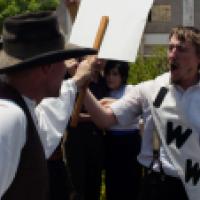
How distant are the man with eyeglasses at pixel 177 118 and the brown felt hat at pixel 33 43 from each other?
139cm

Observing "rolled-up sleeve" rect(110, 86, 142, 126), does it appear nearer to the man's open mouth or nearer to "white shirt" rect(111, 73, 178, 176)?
"white shirt" rect(111, 73, 178, 176)

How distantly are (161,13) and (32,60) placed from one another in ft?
132

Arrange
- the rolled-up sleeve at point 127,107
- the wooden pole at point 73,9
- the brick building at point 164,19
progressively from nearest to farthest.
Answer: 1. the wooden pole at point 73,9
2. the rolled-up sleeve at point 127,107
3. the brick building at point 164,19

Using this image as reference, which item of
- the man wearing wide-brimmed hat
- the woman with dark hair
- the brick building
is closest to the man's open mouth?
the man wearing wide-brimmed hat

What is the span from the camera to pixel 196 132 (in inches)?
169

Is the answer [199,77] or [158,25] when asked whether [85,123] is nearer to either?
[199,77]

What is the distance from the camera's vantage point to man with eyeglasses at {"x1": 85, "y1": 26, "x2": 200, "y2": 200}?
432cm

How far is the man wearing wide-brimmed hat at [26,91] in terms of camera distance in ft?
7.61

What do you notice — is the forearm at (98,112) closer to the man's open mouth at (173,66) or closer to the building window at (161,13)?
the man's open mouth at (173,66)

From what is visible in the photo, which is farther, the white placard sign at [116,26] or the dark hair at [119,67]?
the dark hair at [119,67]

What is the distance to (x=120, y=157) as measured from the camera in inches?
257

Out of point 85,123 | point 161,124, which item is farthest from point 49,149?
point 85,123

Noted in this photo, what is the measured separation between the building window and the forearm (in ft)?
122

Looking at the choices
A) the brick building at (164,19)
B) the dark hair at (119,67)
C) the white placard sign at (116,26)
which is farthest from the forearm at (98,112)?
the brick building at (164,19)
